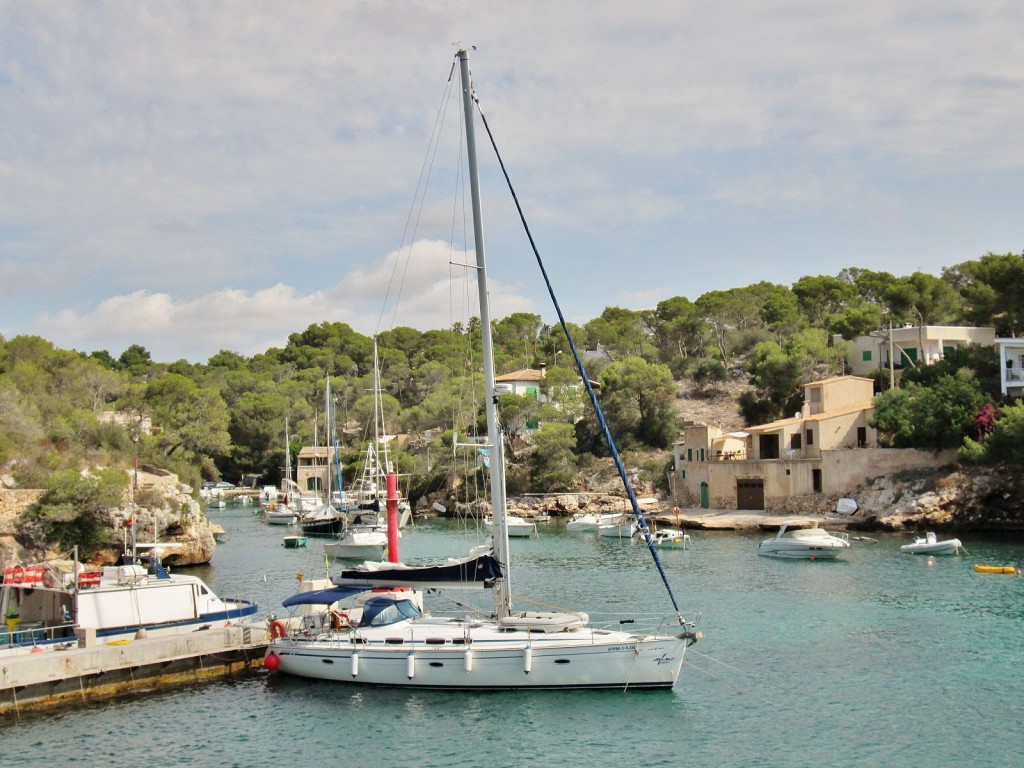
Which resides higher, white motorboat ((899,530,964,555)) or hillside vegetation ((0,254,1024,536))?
hillside vegetation ((0,254,1024,536))

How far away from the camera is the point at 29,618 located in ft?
93.5

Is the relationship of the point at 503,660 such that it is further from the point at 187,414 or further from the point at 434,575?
the point at 187,414

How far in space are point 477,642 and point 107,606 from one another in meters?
11.4

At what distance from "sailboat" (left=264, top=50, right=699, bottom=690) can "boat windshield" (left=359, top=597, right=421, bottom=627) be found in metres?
0.03

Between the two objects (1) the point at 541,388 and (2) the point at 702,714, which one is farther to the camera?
(1) the point at 541,388

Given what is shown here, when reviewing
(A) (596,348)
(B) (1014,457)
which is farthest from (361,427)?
(B) (1014,457)

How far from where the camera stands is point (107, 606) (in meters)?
27.9

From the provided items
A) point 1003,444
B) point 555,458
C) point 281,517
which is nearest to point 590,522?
point 555,458

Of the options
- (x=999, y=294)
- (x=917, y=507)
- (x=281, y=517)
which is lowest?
(x=281, y=517)

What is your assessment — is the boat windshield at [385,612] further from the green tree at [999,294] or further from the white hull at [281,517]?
the green tree at [999,294]

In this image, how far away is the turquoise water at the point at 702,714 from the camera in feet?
67.9

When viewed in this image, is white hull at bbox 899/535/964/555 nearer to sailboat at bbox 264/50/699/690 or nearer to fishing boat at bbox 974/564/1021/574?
fishing boat at bbox 974/564/1021/574

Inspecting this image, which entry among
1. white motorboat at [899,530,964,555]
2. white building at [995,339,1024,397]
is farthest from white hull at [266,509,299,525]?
white building at [995,339,1024,397]

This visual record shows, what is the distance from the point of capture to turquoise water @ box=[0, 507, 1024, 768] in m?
20.7
